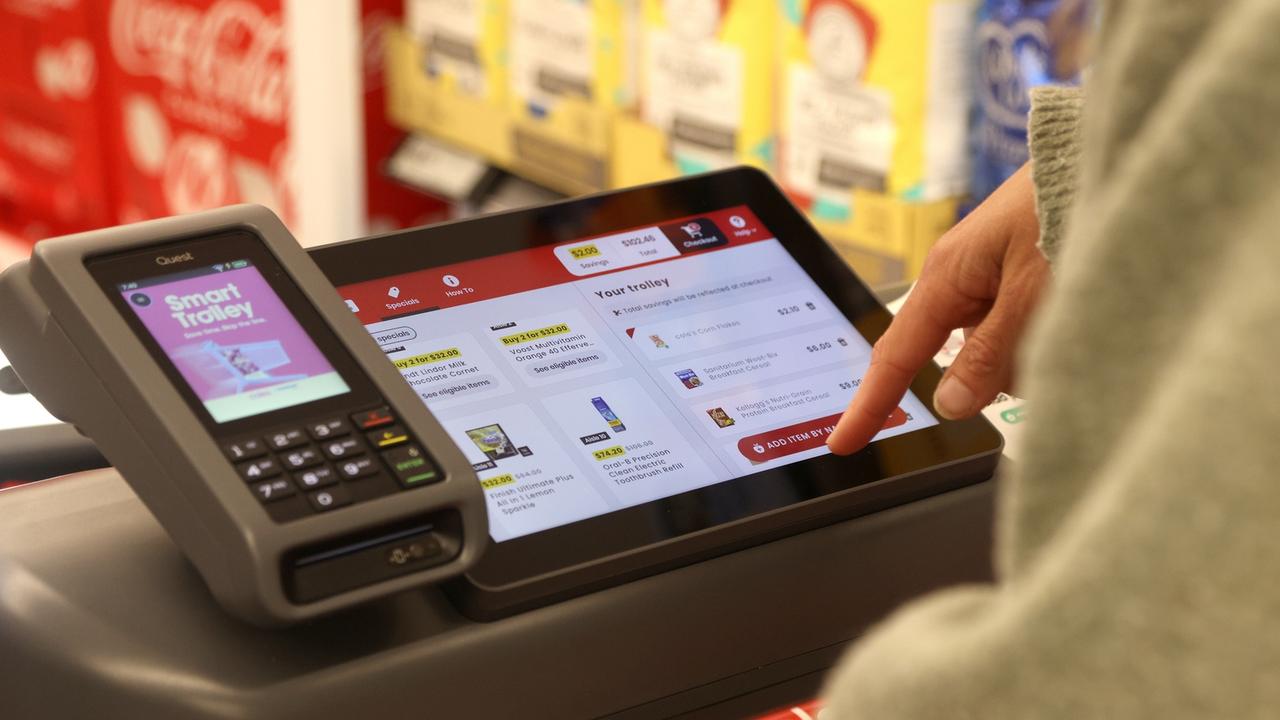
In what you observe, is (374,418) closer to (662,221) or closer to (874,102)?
(662,221)

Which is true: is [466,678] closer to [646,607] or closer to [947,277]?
[646,607]

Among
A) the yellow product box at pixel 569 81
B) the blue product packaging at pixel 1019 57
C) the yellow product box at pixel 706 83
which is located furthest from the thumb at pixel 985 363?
the yellow product box at pixel 569 81

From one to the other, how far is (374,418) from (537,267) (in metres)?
0.20

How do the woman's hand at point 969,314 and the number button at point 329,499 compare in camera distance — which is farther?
the woman's hand at point 969,314

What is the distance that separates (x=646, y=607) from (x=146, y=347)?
27 cm

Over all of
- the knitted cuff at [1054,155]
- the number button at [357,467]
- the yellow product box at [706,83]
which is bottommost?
the yellow product box at [706,83]

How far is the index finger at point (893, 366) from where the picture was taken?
0.83 m

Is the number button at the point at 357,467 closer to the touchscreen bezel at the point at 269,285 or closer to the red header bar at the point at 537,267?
the touchscreen bezel at the point at 269,285

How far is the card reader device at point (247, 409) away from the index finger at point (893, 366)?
0.25 m

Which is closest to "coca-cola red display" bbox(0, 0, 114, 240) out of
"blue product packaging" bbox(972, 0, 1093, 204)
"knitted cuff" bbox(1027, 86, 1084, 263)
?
"blue product packaging" bbox(972, 0, 1093, 204)

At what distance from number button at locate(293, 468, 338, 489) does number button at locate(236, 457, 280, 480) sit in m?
0.01

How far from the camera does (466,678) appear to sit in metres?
0.71

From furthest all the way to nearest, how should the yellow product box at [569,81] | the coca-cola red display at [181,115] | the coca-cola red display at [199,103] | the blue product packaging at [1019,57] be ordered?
the coca-cola red display at [199,103], the coca-cola red display at [181,115], the yellow product box at [569,81], the blue product packaging at [1019,57]

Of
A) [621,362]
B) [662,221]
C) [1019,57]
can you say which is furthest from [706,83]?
[621,362]
